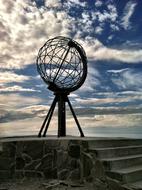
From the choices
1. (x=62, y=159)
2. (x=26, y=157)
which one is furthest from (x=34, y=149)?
(x=62, y=159)

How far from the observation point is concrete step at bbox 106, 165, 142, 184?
17.2ft

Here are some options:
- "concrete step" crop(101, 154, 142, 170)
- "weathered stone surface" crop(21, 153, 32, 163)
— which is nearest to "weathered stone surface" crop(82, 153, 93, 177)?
"concrete step" crop(101, 154, 142, 170)

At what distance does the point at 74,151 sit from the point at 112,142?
1.18m

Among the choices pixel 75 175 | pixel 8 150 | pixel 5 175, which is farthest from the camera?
pixel 8 150

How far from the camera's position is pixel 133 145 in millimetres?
7605

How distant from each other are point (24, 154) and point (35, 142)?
0.43m

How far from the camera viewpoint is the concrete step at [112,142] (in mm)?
6534

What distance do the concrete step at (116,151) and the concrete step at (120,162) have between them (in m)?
0.23

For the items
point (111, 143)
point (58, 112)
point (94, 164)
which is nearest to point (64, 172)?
point (94, 164)

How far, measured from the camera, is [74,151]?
6555 mm

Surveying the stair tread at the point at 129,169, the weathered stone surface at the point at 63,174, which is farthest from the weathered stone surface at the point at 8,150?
Answer: the stair tread at the point at 129,169

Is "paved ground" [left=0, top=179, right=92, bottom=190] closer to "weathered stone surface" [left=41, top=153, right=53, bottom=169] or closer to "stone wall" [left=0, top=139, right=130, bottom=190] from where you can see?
"stone wall" [left=0, top=139, right=130, bottom=190]

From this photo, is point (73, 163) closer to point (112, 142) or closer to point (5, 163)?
point (112, 142)

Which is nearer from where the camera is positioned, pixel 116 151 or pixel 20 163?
pixel 116 151
